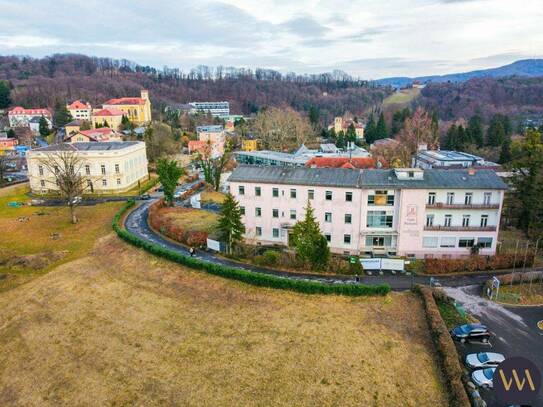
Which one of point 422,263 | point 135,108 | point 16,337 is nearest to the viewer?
point 16,337

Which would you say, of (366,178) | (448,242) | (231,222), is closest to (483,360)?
(448,242)

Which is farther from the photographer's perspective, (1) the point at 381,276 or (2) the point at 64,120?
(2) the point at 64,120

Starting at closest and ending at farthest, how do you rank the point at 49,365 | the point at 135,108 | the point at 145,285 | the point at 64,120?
the point at 49,365
the point at 145,285
the point at 64,120
the point at 135,108

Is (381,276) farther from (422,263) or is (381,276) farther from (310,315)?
(310,315)

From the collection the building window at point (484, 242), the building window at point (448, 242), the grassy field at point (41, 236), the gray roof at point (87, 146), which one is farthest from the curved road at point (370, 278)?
the gray roof at point (87, 146)

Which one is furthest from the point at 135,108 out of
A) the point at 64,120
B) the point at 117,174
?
the point at 117,174

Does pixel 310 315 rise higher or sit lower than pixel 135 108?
lower

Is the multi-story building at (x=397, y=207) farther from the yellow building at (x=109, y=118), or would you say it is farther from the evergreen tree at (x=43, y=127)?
the evergreen tree at (x=43, y=127)

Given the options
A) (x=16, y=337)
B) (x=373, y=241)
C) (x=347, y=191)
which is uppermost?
(x=347, y=191)
